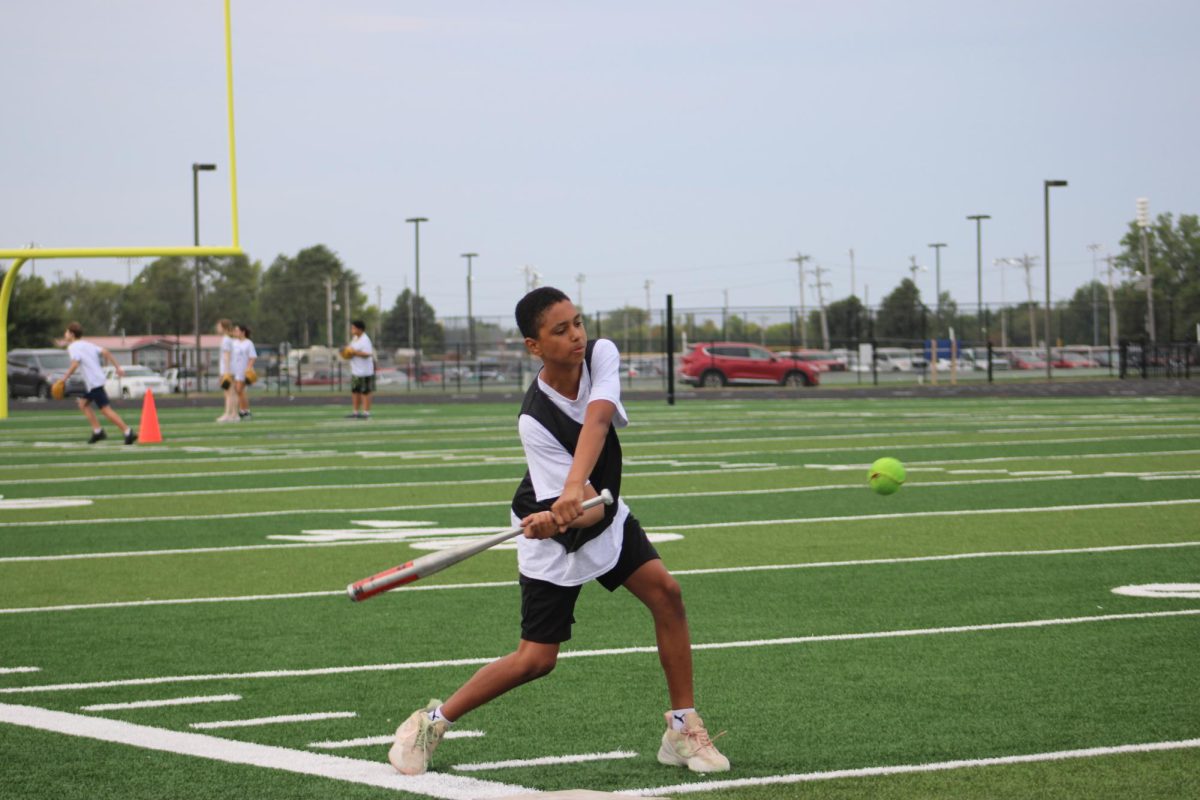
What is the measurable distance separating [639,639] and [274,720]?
210 cm

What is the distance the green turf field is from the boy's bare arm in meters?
0.87

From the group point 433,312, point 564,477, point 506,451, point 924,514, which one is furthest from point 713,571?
point 433,312

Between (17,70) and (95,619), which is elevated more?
(17,70)

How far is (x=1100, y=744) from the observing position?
215 inches

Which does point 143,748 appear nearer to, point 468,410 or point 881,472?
point 881,472

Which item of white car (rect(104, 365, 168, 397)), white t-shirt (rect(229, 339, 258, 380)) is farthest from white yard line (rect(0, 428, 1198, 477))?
white car (rect(104, 365, 168, 397))

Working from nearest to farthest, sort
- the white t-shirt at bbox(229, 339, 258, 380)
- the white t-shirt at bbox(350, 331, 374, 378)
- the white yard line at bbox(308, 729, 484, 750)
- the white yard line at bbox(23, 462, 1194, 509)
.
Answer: the white yard line at bbox(308, 729, 484, 750), the white yard line at bbox(23, 462, 1194, 509), the white t-shirt at bbox(350, 331, 374, 378), the white t-shirt at bbox(229, 339, 258, 380)

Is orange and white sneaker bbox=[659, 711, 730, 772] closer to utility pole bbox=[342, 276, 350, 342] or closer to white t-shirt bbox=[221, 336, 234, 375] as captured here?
white t-shirt bbox=[221, 336, 234, 375]

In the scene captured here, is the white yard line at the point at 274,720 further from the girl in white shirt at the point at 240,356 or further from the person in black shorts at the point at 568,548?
the girl in white shirt at the point at 240,356

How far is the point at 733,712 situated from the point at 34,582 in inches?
215

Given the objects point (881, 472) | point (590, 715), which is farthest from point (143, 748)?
point (881, 472)

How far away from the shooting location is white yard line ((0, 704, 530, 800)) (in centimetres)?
511

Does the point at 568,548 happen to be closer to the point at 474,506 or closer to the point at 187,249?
the point at 474,506

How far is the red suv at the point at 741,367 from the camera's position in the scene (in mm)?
50250
